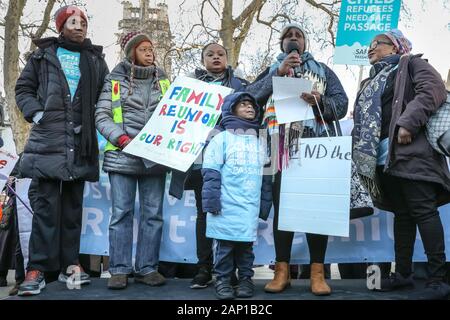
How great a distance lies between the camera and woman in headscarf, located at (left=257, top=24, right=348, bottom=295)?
135 inches

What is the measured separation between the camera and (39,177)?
356 centimetres

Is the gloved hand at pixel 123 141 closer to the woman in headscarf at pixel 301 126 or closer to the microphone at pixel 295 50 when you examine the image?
the woman in headscarf at pixel 301 126

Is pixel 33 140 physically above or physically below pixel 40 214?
above

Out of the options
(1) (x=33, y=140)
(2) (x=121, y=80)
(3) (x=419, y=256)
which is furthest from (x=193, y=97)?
(3) (x=419, y=256)

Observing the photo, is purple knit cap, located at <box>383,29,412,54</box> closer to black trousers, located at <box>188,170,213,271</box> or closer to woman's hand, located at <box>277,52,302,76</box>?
woman's hand, located at <box>277,52,302,76</box>

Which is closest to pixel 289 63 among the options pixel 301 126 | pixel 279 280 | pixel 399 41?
pixel 301 126

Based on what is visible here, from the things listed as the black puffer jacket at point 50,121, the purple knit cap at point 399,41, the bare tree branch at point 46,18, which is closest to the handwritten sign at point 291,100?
the purple knit cap at point 399,41

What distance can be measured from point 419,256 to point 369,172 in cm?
125

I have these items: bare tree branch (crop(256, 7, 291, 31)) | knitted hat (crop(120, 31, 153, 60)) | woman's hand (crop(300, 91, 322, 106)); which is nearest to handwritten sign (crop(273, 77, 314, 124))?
woman's hand (crop(300, 91, 322, 106))

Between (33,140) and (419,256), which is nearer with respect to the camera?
(33,140)

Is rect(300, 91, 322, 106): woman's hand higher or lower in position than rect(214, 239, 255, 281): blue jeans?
higher

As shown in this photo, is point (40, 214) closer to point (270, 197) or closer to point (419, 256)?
point (270, 197)

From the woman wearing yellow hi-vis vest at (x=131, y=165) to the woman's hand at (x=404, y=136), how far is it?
171cm

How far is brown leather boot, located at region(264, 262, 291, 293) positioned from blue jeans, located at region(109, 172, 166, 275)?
92cm
